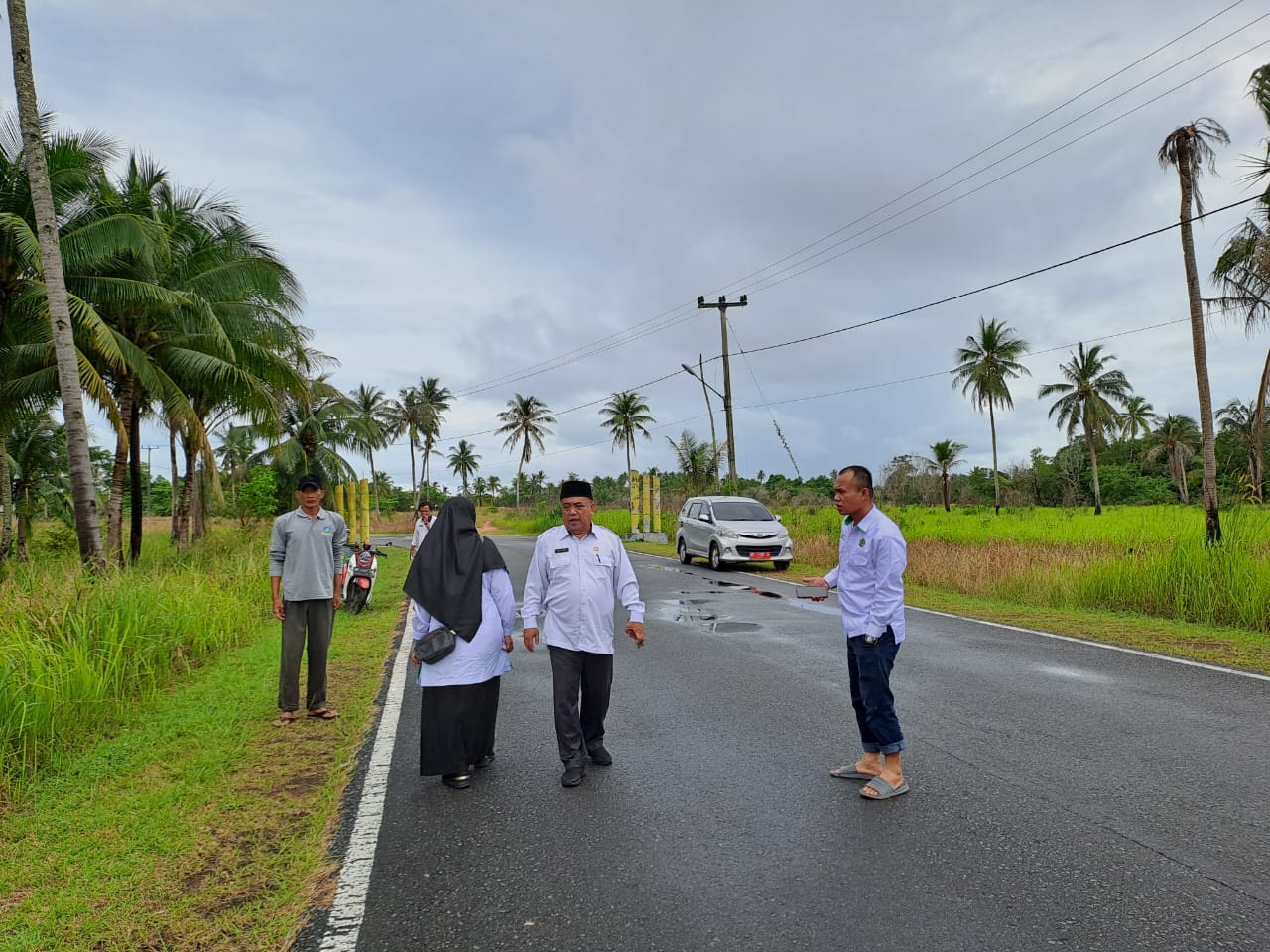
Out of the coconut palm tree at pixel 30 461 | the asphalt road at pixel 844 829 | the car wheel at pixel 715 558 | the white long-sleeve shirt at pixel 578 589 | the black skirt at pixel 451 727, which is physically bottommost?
the asphalt road at pixel 844 829

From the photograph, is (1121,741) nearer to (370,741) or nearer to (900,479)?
(370,741)

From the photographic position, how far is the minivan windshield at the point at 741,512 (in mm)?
19438

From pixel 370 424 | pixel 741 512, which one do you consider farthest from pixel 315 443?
pixel 741 512

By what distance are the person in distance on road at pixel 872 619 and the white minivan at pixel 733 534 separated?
13698 mm

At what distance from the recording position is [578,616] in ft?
15.9

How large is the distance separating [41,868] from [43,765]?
173 cm

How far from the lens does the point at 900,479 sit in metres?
63.5

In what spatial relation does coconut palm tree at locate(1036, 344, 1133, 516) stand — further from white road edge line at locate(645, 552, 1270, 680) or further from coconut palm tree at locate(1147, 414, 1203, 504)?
white road edge line at locate(645, 552, 1270, 680)

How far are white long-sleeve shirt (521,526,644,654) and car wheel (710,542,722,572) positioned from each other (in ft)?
45.1

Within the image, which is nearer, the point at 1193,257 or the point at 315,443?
the point at 1193,257

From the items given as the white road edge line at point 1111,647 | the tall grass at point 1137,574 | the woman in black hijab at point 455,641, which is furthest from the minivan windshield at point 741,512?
the woman in black hijab at point 455,641

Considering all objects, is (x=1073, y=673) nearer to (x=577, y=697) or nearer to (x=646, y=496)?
(x=577, y=697)

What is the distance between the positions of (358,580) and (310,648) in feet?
21.1

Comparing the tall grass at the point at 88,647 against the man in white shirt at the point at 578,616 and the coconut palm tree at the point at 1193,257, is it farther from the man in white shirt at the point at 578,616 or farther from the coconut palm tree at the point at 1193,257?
the coconut palm tree at the point at 1193,257
